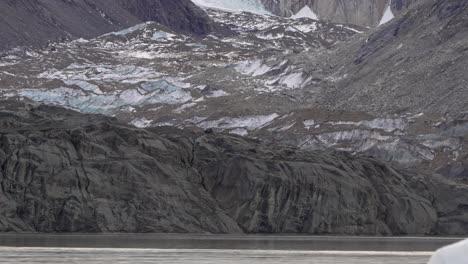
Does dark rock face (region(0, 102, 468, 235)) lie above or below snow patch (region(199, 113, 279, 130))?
above

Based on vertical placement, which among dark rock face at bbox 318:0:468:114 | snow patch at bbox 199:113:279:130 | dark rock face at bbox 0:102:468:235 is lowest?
snow patch at bbox 199:113:279:130

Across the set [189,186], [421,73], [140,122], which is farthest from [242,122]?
[189,186]

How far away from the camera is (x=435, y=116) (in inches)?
6043

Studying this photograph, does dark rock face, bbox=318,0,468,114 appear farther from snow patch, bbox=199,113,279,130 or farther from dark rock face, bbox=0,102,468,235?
dark rock face, bbox=0,102,468,235

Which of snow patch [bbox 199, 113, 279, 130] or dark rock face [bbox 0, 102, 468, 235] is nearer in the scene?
dark rock face [bbox 0, 102, 468, 235]

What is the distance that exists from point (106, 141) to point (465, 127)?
286ft

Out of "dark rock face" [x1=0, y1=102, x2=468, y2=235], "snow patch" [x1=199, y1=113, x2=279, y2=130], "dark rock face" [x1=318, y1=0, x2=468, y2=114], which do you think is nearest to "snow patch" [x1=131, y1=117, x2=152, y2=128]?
"snow patch" [x1=199, y1=113, x2=279, y2=130]

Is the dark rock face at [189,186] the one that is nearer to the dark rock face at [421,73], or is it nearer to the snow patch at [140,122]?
the dark rock face at [421,73]

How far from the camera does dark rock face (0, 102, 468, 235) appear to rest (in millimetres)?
56812

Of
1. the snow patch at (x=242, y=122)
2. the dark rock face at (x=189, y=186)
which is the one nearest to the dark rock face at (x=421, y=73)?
the snow patch at (x=242, y=122)

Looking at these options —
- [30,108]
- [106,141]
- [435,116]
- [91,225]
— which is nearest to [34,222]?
[91,225]

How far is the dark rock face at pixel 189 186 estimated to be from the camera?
5681cm

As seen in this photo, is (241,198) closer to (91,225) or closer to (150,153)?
(150,153)

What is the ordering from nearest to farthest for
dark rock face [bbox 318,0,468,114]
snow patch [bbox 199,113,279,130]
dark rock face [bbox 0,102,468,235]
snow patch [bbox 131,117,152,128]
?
dark rock face [bbox 0,102,468,235], dark rock face [bbox 318,0,468,114], snow patch [bbox 199,113,279,130], snow patch [bbox 131,117,152,128]
